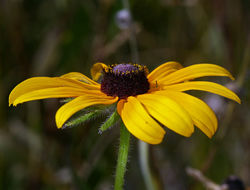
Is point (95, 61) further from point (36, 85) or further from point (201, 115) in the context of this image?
point (201, 115)

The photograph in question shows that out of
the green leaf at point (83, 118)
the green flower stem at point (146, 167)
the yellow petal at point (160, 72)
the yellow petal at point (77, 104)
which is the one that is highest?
the yellow petal at point (77, 104)

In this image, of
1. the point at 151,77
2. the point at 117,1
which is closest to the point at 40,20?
the point at 117,1

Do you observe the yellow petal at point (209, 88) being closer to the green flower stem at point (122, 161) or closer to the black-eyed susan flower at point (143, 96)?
the black-eyed susan flower at point (143, 96)

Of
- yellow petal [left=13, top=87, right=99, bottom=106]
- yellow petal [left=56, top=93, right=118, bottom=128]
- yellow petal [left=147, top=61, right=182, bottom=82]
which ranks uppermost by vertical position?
yellow petal [left=13, top=87, right=99, bottom=106]

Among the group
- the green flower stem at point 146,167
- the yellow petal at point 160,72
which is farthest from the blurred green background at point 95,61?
the yellow petal at point 160,72

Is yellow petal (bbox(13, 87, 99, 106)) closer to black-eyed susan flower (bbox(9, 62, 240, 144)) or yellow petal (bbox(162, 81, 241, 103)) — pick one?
black-eyed susan flower (bbox(9, 62, 240, 144))

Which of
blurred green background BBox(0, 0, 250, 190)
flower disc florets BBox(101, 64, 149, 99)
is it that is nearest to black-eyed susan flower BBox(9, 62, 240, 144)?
flower disc florets BBox(101, 64, 149, 99)

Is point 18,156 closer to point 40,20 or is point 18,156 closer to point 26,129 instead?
point 26,129
